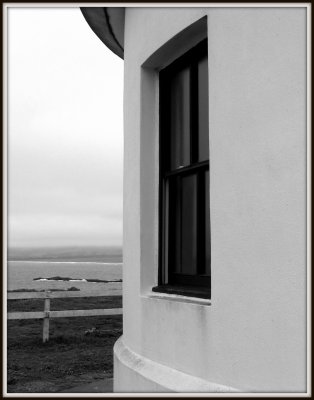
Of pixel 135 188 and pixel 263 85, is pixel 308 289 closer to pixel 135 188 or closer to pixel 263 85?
pixel 263 85

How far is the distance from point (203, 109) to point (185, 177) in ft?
1.96

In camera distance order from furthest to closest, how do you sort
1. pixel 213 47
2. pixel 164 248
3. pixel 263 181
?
pixel 164 248, pixel 213 47, pixel 263 181

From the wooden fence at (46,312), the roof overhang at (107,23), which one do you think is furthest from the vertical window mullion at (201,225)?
the wooden fence at (46,312)

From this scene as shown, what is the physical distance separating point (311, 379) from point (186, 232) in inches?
73.4

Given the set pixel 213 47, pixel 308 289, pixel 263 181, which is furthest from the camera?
pixel 213 47

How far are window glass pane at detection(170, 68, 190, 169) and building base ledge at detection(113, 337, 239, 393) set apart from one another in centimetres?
169

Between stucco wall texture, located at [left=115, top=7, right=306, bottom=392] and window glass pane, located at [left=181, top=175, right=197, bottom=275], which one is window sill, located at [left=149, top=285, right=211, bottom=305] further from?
window glass pane, located at [left=181, top=175, right=197, bottom=275]

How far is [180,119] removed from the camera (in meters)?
5.01

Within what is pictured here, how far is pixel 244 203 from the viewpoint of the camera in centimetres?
373

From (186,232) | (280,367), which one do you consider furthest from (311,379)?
(186,232)

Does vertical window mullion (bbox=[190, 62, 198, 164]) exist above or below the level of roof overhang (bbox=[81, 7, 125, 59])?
below

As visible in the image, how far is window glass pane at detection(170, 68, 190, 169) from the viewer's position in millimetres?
4879

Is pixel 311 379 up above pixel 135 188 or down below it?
below

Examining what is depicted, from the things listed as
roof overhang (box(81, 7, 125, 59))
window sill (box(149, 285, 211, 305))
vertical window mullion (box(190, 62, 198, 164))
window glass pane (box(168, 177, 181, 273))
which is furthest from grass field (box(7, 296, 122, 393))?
vertical window mullion (box(190, 62, 198, 164))
